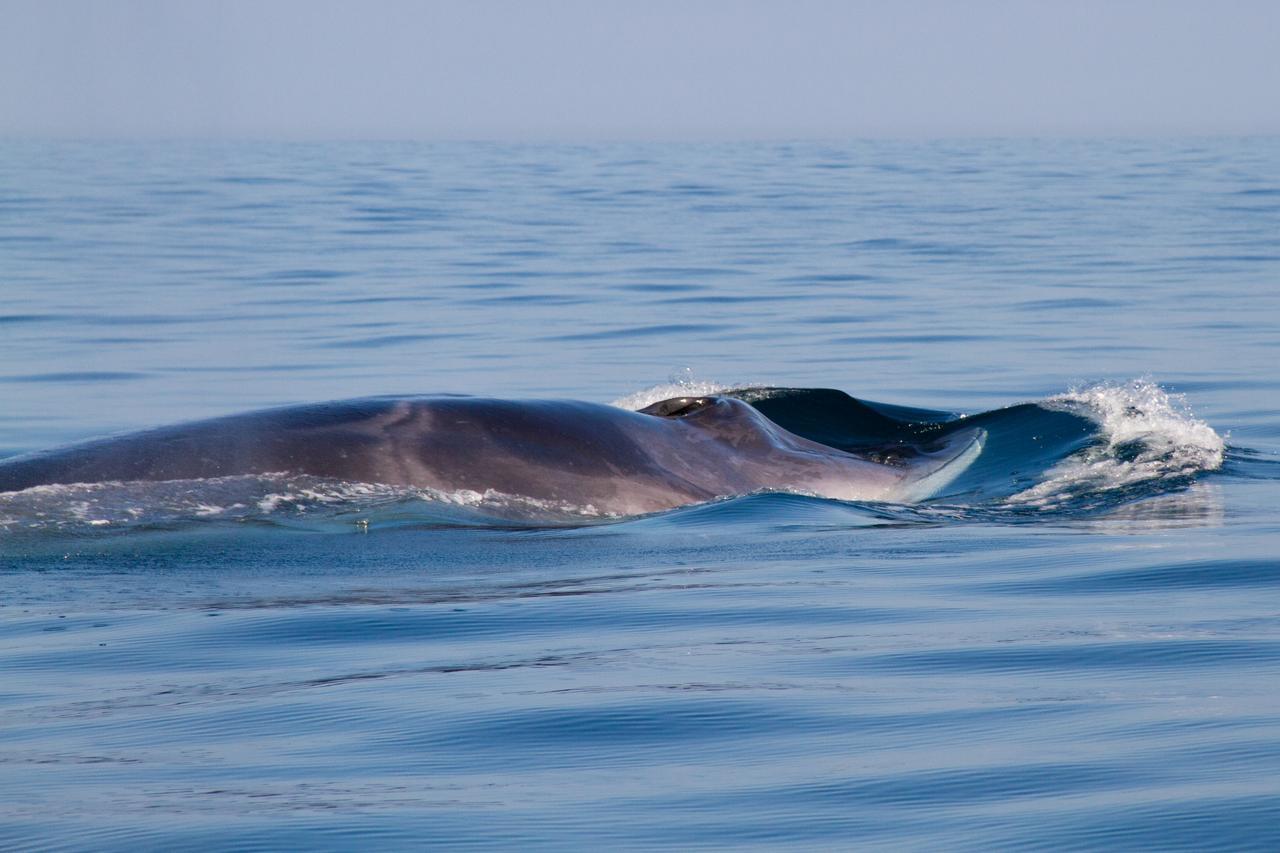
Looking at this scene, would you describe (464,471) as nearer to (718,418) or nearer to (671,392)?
(718,418)

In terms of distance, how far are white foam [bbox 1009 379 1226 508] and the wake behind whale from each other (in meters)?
0.03

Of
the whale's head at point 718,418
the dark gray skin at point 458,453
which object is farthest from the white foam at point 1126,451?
the dark gray skin at point 458,453

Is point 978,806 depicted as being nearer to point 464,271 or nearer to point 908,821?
point 908,821

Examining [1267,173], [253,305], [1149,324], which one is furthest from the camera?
[1267,173]

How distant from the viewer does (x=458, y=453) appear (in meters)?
8.57

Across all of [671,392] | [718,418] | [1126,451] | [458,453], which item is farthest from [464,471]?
[671,392]

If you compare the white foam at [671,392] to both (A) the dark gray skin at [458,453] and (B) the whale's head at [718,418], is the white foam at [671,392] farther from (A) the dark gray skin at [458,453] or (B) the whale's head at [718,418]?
(A) the dark gray skin at [458,453]

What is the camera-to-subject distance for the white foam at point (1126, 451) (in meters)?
10.1

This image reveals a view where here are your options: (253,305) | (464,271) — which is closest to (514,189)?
(464,271)

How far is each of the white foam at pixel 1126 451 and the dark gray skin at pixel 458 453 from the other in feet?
4.98

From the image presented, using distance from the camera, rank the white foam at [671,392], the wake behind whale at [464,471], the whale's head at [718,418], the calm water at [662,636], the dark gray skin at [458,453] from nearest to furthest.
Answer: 1. the calm water at [662,636]
2. the wake behind whale at [464,471]
3. the dark gray skin at [458,453]
4. the whale's head at [718,418]
5. the white foam at [671,392]

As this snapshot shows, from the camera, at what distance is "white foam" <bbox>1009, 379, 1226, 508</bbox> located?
1012cm

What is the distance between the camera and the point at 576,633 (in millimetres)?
6691

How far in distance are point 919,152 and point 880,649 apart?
67886 millimetres
